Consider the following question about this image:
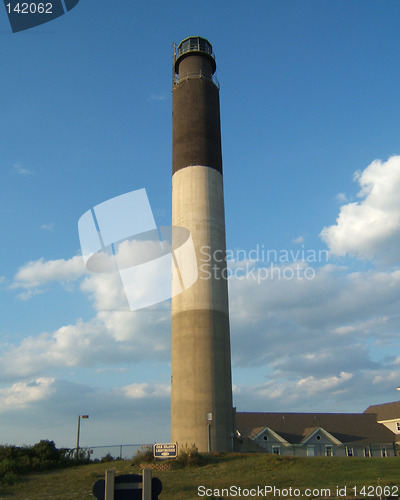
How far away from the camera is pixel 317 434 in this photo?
61781 millimetres

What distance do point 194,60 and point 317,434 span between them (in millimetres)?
47239

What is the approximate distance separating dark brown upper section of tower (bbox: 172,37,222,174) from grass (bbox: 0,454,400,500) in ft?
83.9

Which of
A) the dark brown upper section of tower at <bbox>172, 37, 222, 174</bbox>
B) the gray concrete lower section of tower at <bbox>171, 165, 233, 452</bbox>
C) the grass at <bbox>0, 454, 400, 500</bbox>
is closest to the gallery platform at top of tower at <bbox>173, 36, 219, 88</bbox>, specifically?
the dark brown upper section of tower at <bbox>172, 37, 222, 174</bbox>

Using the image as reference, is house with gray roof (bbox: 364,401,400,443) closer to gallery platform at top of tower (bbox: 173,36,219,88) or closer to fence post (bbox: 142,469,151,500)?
gallery platform at top of tower (bbox: 173,36,219,88)

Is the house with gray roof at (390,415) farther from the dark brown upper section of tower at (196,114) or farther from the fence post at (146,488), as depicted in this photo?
the fence post at (146,488)

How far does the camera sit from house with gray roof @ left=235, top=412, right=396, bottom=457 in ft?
197

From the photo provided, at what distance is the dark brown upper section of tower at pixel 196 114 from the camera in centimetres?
4481

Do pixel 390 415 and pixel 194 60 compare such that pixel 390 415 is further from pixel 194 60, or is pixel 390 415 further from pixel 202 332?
pixel 194 60

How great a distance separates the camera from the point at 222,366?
128 feet

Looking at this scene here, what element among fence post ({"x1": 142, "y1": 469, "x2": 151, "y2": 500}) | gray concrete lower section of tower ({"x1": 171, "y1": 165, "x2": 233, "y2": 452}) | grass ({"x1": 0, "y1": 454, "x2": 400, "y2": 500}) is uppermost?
gray concrete lower section of tower ({"x1": 171, "y1": 165, "x2": 233, "y2": 452})

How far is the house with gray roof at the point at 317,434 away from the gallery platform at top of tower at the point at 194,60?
41172 millimetres

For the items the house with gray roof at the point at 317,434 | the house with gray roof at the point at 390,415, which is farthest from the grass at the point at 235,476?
Answer: the house with gray roof at the point at 390,415

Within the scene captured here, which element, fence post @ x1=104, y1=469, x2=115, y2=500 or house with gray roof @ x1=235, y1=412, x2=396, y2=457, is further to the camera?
house with gray roof @ x1=235, y1=412, x2=396, y2=457

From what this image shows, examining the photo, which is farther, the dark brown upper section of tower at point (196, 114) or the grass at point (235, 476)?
the dark brown upper section of tower at point (196, 114)
